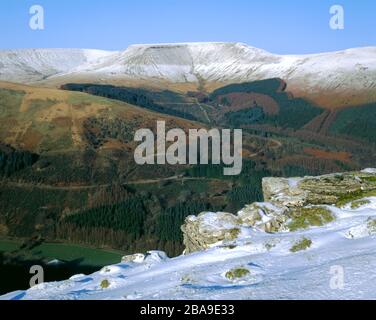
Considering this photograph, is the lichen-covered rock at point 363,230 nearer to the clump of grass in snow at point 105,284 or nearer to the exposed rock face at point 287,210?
the exposed rock face at point 287,210

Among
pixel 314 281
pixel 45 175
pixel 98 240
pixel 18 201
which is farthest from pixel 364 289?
pixel 45 175

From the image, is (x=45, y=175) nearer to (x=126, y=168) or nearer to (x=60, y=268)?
(x=126, y=168)

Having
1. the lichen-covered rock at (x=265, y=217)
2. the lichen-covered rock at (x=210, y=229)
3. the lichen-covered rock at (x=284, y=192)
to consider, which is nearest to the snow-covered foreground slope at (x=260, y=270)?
the lichen-covered rock at (x=210, y=229)

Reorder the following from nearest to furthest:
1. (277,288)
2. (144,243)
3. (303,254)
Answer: (277,288) → (303,254) → (144,243)

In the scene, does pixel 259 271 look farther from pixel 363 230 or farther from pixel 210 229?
pixel 210 229
